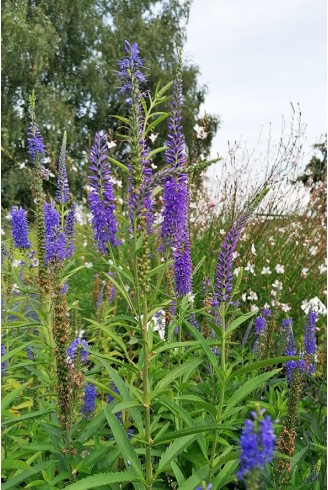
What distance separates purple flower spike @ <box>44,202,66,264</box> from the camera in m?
2.40

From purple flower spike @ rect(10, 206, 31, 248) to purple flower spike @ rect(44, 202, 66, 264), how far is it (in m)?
0.22

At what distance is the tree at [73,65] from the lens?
64.3ft

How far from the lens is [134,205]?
5.61ft

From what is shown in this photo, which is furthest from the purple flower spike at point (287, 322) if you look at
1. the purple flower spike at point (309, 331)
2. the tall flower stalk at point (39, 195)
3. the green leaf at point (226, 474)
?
the tall flower stalk at point (39, 195)

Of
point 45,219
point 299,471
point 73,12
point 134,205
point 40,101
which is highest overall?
point 73,12

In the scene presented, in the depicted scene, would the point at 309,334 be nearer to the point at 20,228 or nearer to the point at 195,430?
the point at 195,430

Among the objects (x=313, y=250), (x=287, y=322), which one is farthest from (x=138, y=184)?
(x=313, y=250)

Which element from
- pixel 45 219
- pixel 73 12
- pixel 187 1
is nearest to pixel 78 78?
pixel 73 12

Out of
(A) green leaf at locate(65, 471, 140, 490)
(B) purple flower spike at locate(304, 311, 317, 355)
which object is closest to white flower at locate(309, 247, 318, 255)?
(B) purple flower spike at locate(304, 311, 317, 355)

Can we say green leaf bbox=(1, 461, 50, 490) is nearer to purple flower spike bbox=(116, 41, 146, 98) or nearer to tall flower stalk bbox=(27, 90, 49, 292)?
tall flower stalk bbox=(27, 90, 49, 292)

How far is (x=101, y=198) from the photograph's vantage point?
5.88 feet

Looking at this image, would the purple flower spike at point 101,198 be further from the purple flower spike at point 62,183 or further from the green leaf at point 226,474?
the green leaf at point 226,474

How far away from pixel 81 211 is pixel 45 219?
21.8 ft

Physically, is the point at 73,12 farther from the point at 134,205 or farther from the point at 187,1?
the point at 134,205
